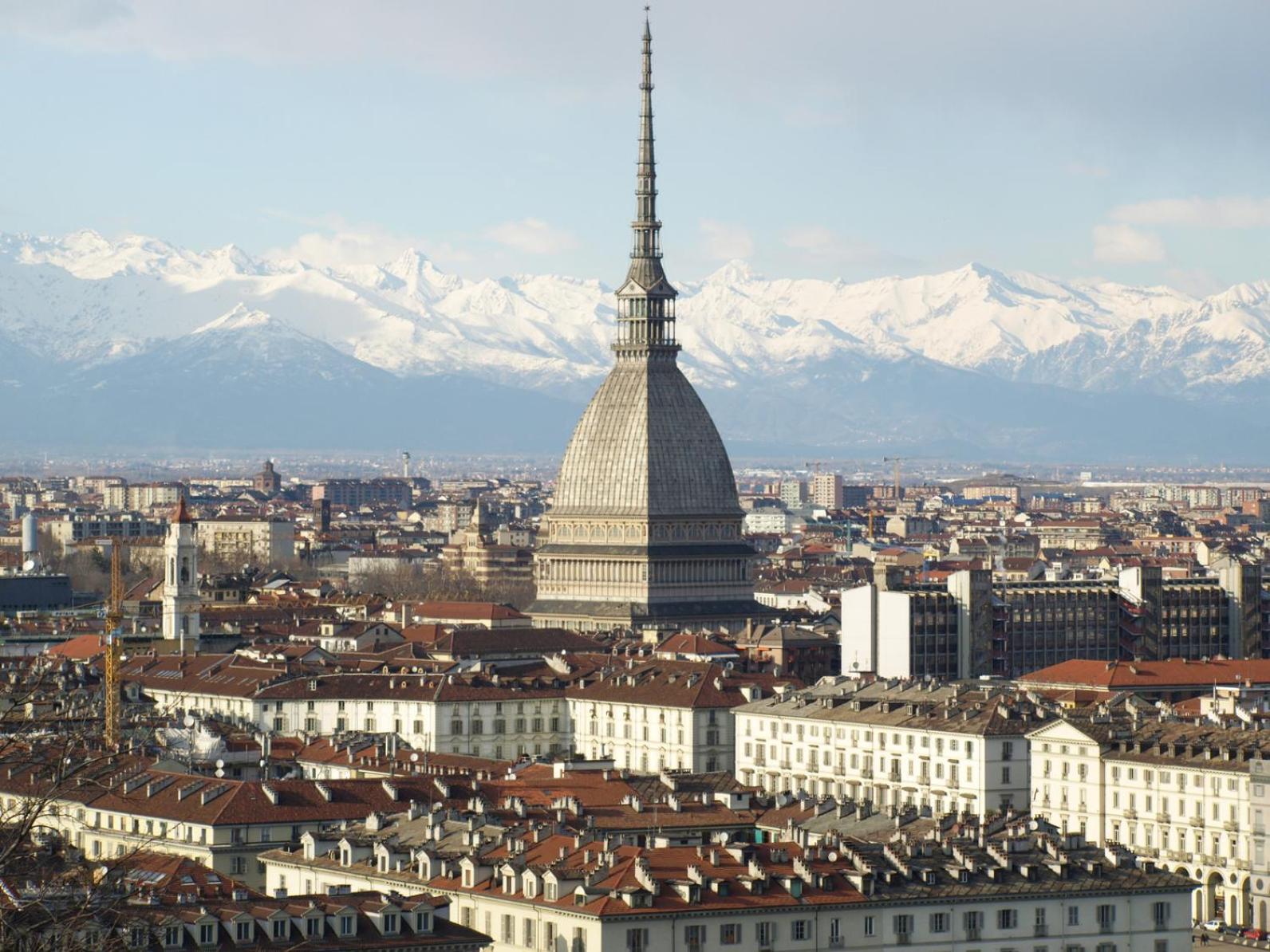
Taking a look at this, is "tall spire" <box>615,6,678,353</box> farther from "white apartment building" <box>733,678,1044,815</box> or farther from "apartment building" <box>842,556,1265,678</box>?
"white apartment building" <box>733,678,1044,815</box>

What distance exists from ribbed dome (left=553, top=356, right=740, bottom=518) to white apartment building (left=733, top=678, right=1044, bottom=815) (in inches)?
2891

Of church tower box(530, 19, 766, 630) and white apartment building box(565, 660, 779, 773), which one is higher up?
church tower box(530, 19, 766, 630)

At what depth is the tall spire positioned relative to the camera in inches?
7185

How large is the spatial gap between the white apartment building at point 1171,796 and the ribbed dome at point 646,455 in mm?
90474

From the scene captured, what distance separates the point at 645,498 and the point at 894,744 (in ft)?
278

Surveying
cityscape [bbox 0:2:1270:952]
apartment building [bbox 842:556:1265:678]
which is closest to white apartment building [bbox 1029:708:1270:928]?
cityscape [bbox 0:2:1270:952]

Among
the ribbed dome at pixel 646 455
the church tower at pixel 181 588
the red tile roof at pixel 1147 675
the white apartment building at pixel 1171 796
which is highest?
the ribbed dome at pixel 646 455

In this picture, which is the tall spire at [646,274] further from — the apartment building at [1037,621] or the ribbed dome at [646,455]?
the apartment building at [1037,621]

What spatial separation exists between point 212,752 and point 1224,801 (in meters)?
24.1

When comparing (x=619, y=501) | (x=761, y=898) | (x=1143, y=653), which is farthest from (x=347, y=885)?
(x=619, y=501)

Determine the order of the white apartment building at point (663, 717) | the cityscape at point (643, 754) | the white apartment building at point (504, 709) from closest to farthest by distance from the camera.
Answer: the cityscape at point (643, 754)
the white apartment building at point (663, 717)
the white apartment building at point (504, 709)

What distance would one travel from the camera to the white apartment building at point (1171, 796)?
260ft

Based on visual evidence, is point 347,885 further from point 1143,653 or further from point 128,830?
point 1143,653

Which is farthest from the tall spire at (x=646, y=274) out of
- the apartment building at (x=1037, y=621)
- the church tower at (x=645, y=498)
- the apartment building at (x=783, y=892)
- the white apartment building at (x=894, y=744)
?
the apartment building at (x=783, y=892)
